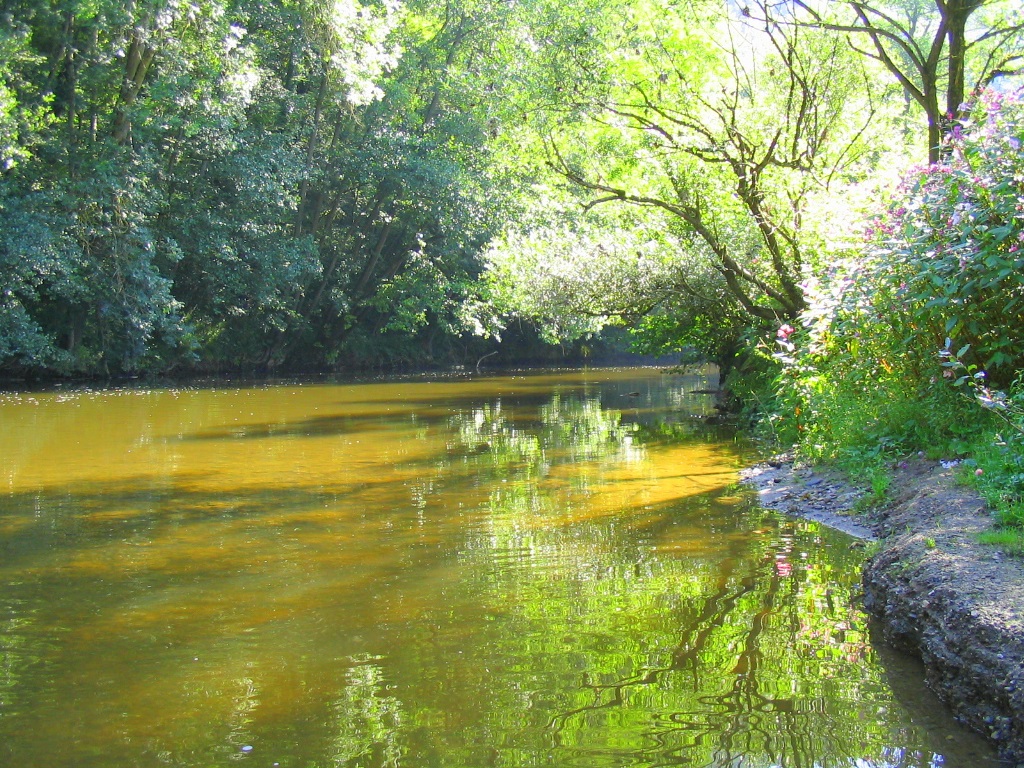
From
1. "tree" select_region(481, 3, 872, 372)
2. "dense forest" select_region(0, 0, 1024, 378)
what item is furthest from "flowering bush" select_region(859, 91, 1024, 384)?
"tree" select_region(481, 3, 872, 372)

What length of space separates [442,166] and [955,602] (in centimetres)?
2949

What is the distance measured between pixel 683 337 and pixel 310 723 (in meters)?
15.3

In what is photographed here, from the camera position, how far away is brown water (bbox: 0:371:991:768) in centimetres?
340

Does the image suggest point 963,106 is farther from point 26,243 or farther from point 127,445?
point 26,243

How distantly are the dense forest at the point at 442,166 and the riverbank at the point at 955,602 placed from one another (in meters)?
1.90

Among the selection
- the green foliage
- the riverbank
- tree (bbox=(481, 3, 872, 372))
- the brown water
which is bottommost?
the brown water

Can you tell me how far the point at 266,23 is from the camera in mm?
28344

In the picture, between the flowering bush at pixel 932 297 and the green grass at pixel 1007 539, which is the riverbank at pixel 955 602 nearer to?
the green grass at pixel 1007 539

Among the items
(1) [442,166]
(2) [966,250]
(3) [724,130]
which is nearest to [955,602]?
(2) [966,250]

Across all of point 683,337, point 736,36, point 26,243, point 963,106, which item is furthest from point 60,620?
point 26,243

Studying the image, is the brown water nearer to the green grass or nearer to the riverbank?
the riverbank

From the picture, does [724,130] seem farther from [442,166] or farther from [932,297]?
[442,166]

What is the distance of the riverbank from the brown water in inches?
5.4

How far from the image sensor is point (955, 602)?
155 inches
